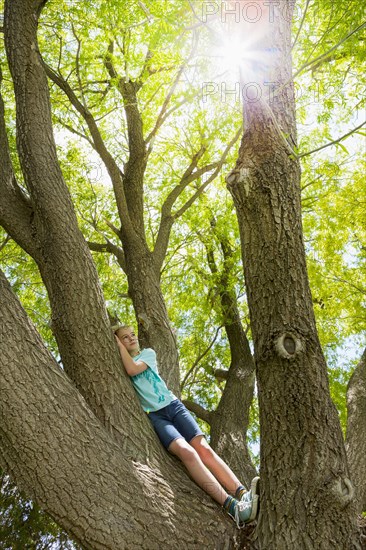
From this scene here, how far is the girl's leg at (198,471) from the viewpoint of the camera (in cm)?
365

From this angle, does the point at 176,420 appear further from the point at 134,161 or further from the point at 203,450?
the point at 134,161

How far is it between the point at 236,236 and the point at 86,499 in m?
7.22

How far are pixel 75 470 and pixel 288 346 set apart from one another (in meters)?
1.44

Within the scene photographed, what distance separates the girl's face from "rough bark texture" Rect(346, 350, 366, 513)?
2.06 m

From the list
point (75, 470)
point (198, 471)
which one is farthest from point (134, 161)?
point (75, 470)

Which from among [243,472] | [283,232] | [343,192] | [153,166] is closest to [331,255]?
[343,192]

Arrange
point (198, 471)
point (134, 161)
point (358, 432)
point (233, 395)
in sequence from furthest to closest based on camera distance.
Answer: point (233, 395)
point (134, 161)
point (358, 432)
point (198, 471)

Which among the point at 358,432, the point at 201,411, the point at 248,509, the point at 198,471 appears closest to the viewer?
the point at 248,509

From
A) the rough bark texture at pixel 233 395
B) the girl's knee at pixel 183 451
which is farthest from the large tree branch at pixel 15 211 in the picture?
the rough bark texture at pixel 233 395

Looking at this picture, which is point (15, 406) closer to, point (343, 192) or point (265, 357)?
point (265, 357)

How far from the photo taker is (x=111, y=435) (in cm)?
358

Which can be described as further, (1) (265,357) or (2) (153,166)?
(2) (153,166)

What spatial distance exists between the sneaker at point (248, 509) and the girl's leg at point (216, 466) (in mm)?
503

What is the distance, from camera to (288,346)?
3154mm
